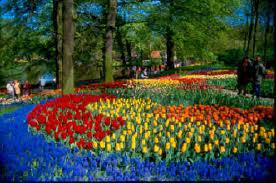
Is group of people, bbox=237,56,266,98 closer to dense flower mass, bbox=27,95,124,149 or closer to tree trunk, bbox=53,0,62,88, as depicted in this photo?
dense flower mass, bbox=27,95,124,149

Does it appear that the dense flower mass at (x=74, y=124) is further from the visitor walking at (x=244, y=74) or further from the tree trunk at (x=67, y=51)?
the visitor walking at (x=244, y=74)

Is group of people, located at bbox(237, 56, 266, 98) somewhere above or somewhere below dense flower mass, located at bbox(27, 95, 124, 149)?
above

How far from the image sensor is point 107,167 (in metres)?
4.78

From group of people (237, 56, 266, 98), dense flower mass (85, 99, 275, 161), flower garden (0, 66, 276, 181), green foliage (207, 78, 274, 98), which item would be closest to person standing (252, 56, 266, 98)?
group of people (237, 56, 266, 98)

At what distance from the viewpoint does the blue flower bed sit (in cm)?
441

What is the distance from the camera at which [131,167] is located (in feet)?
15.8

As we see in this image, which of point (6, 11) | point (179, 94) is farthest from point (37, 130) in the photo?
point (6, 11)

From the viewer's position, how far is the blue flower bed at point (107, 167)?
4406 mm

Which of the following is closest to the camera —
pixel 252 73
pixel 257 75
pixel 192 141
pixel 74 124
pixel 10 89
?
pixel 192 141

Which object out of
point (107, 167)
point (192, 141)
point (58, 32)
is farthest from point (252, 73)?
point (58, 32)

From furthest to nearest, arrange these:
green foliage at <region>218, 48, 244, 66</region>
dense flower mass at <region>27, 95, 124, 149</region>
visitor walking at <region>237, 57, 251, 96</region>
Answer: green foliage at <region>218, 48, 244, 66</region>, visitor walking at <region>237, 57, 251, 96</region>, dense flower mass at <region>27, 95, 124, 149</region>

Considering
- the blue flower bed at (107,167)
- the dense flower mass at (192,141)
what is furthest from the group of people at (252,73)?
the blue flower bed at (107,167)

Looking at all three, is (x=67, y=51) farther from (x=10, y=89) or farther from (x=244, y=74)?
(x=10, y=89)

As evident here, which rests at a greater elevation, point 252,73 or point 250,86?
point 252,73
